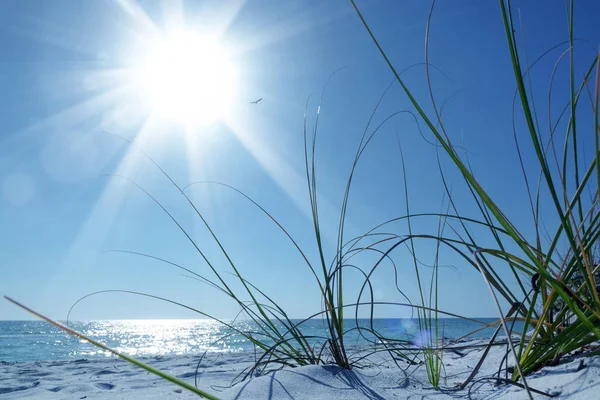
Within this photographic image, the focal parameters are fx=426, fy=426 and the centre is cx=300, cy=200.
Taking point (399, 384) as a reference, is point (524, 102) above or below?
above

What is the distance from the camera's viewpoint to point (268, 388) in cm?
111

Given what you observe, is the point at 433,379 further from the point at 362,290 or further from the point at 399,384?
the point at 362,290

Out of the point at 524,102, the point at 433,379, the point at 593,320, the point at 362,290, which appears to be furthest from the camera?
the point at 362,290

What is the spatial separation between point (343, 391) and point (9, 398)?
6.08 ft

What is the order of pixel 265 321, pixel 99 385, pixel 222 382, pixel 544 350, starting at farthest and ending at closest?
pixel 99 385, pixel 222 382, pixel 265 321, pixel 544 350

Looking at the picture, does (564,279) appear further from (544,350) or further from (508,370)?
(508,370)

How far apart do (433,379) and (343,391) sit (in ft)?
1.00

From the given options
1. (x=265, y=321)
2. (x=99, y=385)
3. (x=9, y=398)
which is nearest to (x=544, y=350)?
(x=265, y=321)

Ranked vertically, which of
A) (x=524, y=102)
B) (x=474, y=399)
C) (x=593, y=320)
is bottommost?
(x=474, y=399)

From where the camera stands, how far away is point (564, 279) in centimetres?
89

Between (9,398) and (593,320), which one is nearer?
(593,320)

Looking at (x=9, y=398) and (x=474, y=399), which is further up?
(x=9, y=398)

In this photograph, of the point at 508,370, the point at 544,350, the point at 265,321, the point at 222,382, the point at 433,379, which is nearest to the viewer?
the point at 544,350

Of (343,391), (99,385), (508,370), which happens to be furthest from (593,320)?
(99,385)
